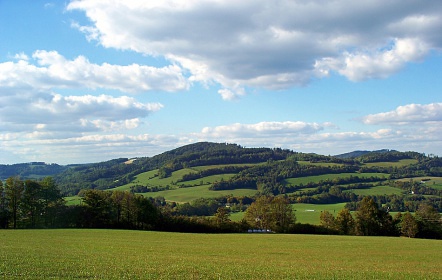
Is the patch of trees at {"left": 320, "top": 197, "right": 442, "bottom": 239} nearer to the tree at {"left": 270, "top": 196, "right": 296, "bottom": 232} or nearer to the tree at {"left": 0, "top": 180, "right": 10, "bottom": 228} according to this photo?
the tree at {"left": 270, "top": 196, "right": 296, "bottom": 232}

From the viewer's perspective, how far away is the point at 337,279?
2259cm

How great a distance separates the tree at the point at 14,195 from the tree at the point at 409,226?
83565mm

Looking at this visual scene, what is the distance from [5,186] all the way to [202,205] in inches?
2601

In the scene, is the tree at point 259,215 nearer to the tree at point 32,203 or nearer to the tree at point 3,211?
the tree at point 32,203

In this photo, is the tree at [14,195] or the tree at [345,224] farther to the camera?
the tree at [345,224]

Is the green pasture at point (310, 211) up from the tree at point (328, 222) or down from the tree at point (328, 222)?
down

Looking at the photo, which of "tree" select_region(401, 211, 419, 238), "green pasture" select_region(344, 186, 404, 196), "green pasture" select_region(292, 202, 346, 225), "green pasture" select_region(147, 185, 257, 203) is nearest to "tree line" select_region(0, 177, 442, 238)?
"tree" select_region(401, 211, 419, 238)

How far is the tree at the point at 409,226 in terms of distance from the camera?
81.2m

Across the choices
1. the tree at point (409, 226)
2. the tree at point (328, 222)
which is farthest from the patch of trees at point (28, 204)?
the tree at point (409, 226)

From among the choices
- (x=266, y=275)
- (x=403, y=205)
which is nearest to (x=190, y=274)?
(x=266, y=275)

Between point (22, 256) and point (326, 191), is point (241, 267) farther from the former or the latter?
point (326, 191)

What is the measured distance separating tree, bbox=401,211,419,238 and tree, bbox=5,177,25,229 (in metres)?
83.6

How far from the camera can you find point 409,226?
8181 centimetres

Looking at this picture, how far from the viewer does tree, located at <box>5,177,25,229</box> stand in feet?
242
